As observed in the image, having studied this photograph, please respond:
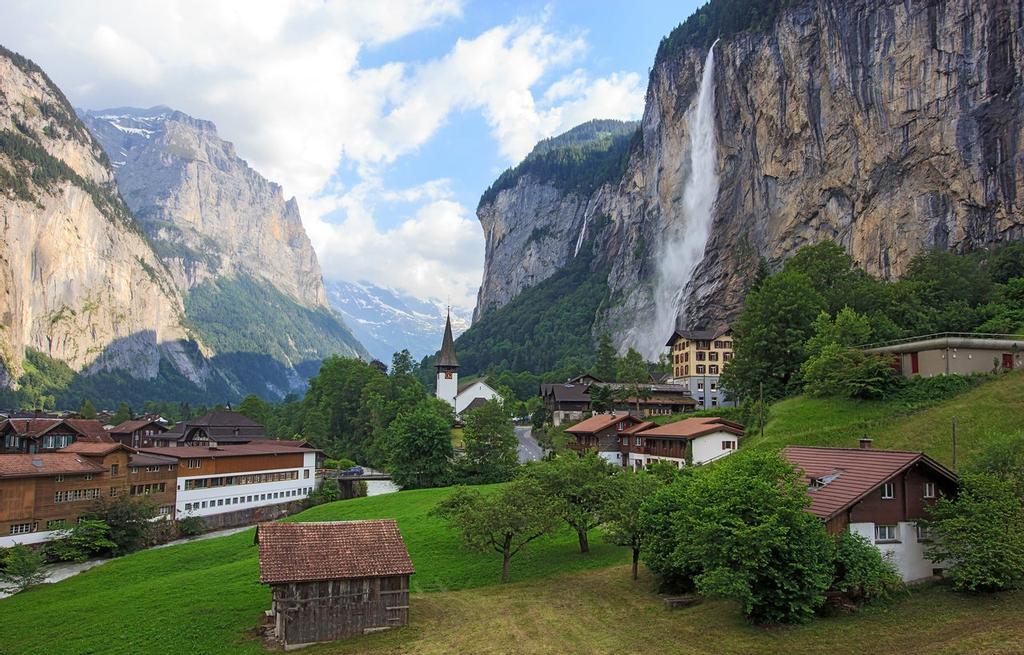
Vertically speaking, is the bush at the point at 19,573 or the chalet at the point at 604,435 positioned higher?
the chalet at the point at 604,435

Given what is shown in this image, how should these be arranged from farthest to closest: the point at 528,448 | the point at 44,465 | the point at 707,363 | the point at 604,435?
the point at 707,363 < the point at 528,448 < the point at 604,435 < the point at 44,465

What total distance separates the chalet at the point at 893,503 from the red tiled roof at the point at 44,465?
5071cm

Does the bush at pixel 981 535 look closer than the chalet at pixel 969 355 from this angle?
Yes

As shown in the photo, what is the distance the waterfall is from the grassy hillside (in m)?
84.9

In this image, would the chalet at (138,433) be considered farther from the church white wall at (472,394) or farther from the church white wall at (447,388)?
the church white wall at (472,394)

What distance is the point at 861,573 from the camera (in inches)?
1015

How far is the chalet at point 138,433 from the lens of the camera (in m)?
89.6

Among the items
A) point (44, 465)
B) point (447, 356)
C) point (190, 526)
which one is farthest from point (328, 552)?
point (447, 356)

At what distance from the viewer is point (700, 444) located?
54.9 meters

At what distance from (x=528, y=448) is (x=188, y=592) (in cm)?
5591

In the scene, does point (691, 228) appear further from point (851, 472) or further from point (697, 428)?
point (851, 472)

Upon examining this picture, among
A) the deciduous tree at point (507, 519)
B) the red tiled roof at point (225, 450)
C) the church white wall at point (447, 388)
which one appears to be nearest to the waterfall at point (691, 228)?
the church white wall at point (447, 388)

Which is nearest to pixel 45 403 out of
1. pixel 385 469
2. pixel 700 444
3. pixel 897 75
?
pixel 385 469

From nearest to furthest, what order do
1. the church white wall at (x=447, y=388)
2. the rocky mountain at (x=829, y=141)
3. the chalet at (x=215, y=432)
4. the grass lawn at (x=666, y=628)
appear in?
the grass lawn at (x=666, y=628) < the rocky mountain at (x=829, y=141) < the chalet at (x=215, y=432) < the church white wall at (x=447, y=388)
